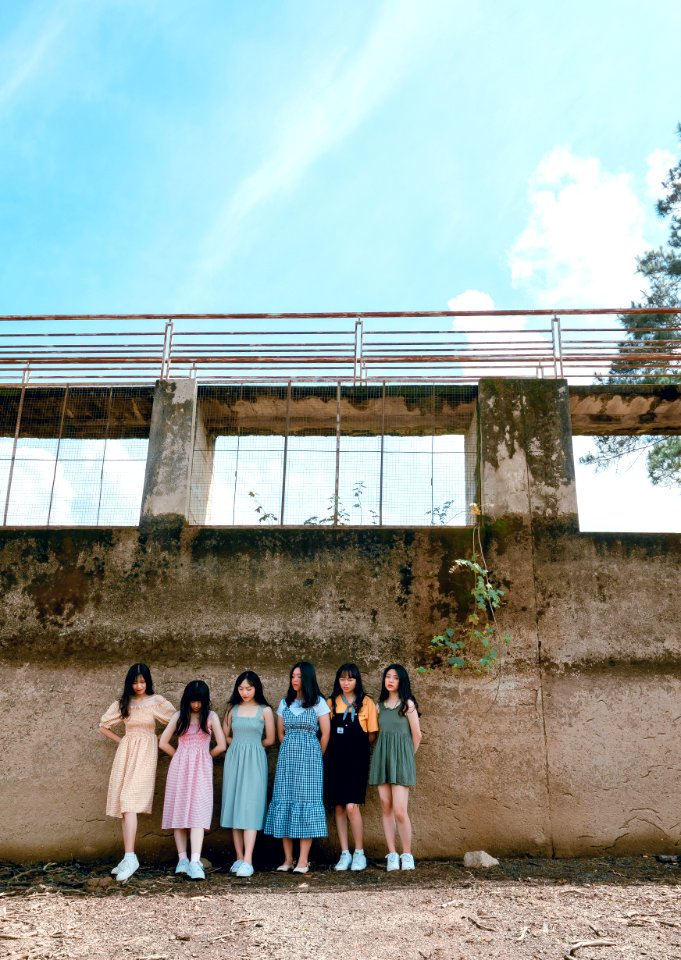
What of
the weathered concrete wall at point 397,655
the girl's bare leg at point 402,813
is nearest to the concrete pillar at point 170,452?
the weathered concrete wall at point 397,655

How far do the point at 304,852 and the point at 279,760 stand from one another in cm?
68

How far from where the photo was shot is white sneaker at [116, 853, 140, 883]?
579cm


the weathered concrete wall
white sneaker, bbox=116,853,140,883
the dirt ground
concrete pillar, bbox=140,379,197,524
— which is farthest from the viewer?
concrete pillar, bbox=140,379,197,524

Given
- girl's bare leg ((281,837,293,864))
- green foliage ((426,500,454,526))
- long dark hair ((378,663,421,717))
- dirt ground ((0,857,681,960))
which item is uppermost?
green foliage ((426,500,454,526))

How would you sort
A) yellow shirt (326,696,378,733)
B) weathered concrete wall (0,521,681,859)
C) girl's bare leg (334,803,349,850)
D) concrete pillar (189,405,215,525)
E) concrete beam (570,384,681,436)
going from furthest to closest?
concrete beam (570,384,681,436) → concrete pillar (189,405,215,525) → weathered concrete wall (0,521,681,859) → yellow shirt (326,696,378,733) → girl's bare leg (334,803,349,850)

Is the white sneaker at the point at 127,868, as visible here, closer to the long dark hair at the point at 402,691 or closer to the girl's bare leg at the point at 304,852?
the girl's bare leg at the point at 304,852

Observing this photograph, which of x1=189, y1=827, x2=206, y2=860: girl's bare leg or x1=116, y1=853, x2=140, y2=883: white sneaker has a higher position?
x1=189, y1=827, x2=206, y2=860: girl's bare leg

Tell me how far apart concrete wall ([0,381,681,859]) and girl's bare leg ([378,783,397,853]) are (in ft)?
1.18

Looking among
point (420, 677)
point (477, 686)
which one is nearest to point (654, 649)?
point (477, 686)

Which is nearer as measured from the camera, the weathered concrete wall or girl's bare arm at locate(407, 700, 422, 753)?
girl's bare arm at locate(407, 700, 422, 753)

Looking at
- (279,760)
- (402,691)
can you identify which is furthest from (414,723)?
(279,760)

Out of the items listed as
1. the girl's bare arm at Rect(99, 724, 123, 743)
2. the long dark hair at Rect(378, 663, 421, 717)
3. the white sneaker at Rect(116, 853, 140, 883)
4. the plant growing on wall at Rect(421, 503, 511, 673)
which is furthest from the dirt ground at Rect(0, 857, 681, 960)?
the plant growing on wall at Rect(421, 503, 511, 673)

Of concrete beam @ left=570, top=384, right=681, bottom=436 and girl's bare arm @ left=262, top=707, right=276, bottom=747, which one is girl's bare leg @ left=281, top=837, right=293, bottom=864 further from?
concrete beam @ left=570, top=384, right=681, bottom=436

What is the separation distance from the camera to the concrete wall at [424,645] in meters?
6.58
